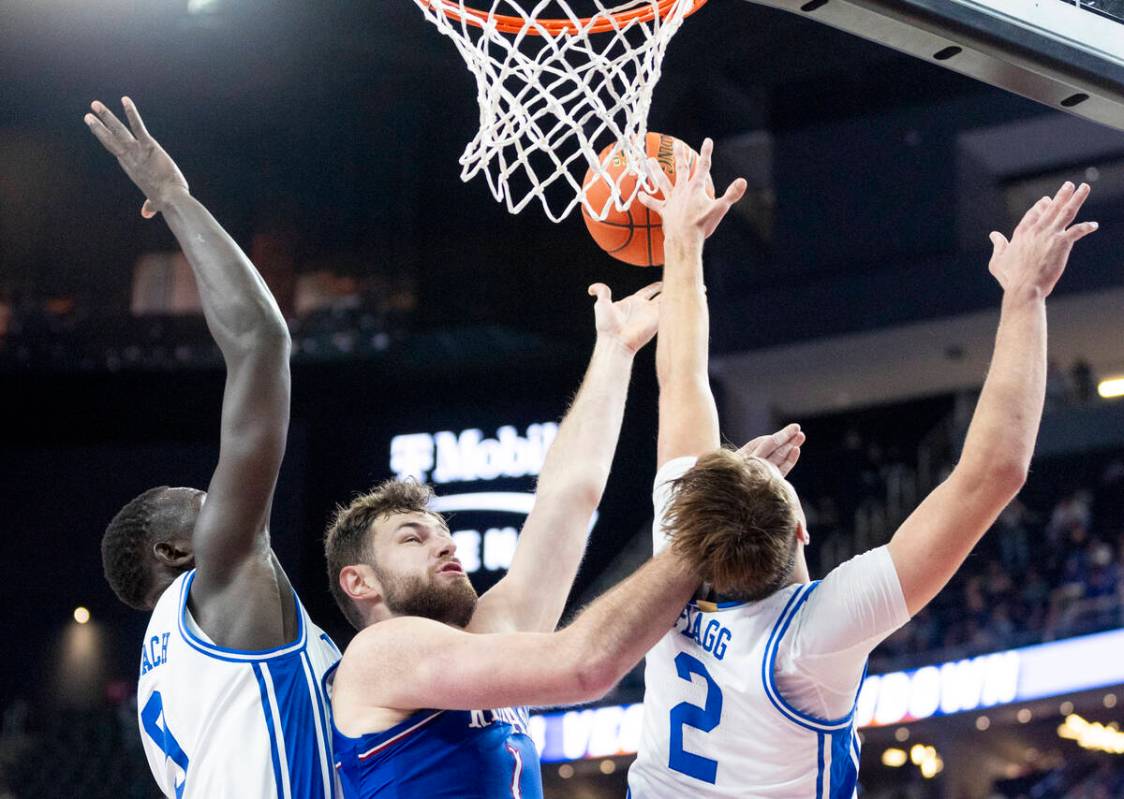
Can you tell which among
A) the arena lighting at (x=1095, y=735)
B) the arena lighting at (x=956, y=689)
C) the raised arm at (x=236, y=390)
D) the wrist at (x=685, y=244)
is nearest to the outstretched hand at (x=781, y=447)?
the wrist at (x=685, y=244)

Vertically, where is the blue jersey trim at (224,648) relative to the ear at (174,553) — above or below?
below

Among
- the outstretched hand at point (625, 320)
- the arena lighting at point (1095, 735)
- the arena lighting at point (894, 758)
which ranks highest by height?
the outstretched hand at point (625, 320)

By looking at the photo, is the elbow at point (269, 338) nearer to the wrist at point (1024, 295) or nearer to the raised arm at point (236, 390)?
the raised arm at point (236, 390)

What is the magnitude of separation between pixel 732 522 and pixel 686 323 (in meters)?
0.90

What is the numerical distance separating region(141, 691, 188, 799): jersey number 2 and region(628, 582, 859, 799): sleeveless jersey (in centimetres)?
96

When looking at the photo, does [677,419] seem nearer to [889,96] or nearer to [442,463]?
[442,463]

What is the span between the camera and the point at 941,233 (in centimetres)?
1698

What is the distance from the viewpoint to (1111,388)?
55.2ft

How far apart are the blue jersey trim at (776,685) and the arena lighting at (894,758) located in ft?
42.1

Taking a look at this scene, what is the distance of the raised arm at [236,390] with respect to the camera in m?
2.65

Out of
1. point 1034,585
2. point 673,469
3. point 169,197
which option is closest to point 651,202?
point 673,469

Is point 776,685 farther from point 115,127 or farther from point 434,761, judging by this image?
point 115,127

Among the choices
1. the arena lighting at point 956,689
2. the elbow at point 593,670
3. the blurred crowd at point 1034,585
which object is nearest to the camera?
the elbow at point 593,670

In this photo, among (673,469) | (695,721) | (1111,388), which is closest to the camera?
(695,721)
